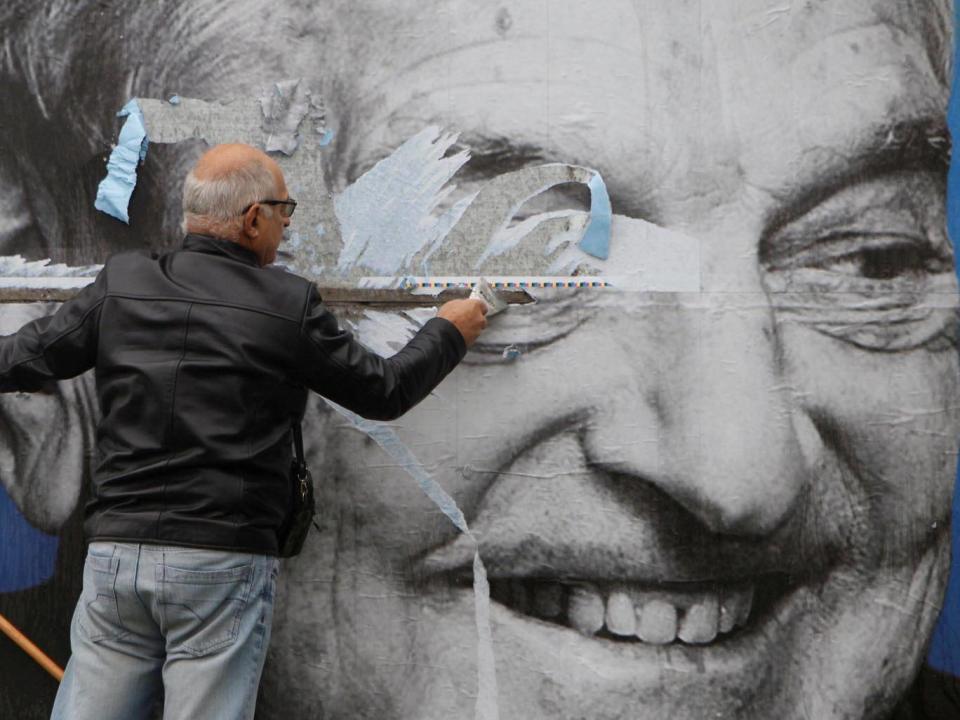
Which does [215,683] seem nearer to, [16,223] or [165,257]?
[165,257]

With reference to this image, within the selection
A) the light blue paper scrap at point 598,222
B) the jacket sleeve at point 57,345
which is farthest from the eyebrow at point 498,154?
the jacket sleeve at point 57,345

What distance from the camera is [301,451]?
6.98 feet

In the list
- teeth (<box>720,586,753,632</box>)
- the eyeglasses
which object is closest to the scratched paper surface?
teeth (<box>720,586,753,632</box>)

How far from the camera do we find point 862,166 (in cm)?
244

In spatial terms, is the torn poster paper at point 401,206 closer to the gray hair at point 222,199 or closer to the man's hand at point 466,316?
the man's hand at point 466,316

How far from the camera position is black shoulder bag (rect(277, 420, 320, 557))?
81.3 inches

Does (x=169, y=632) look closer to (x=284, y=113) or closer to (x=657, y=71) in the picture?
(x=284, y=113)

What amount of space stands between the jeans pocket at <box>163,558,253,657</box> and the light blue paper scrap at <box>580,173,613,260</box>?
3.60 feet

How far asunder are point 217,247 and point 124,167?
69 cm

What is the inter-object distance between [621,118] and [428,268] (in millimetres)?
572

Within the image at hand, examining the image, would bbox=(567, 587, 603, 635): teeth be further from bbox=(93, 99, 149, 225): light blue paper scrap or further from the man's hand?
bbox=(93, 99, 149, 225): light blue paper scrap

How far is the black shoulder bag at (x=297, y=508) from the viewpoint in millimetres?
2064

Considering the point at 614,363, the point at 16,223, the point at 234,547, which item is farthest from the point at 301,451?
the point at 16,223

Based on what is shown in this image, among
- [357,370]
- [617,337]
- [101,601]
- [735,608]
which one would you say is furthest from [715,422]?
[101,601]
